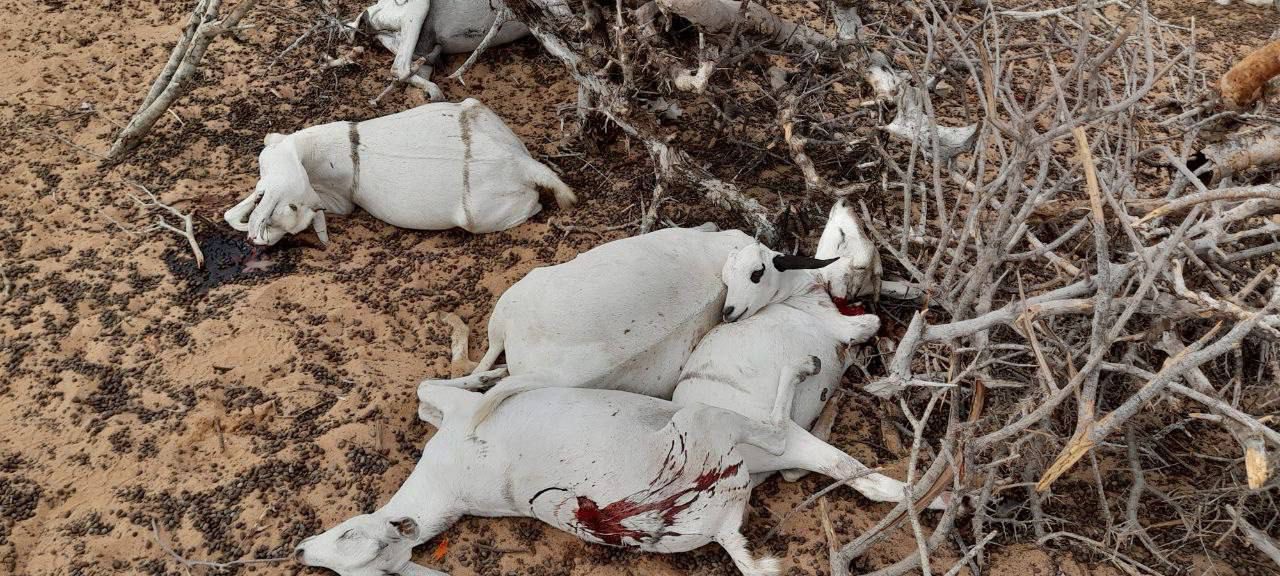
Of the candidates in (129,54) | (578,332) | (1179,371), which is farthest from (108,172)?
(1179,371)

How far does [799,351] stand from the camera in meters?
3.28

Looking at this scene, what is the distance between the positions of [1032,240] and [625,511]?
1.49 meters

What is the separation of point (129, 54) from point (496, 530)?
354cm

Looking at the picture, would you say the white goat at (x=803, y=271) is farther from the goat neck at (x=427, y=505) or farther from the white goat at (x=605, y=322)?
the goat neck at (x=427, y=505)

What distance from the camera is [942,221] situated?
2.97 metres

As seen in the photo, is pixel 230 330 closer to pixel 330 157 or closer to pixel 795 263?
pixel 330 157

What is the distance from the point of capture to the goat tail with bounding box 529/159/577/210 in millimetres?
4082

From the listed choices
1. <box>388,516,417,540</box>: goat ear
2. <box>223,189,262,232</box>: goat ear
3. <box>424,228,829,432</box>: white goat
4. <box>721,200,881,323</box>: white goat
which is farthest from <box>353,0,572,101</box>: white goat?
<box>388,516,417,540</box>: goat ear

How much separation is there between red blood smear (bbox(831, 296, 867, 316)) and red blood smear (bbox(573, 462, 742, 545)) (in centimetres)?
101

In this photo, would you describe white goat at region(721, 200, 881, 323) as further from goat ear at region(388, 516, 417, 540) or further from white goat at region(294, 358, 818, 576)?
goat ear at region(388, 516, 417, 540)

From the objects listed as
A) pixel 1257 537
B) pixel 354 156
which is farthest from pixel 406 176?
pixel 1257 537

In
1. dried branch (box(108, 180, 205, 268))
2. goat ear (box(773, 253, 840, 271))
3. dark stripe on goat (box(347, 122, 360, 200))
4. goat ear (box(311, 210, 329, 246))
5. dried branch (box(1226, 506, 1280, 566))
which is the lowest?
dried branch (box(1226, 506, 1280, 566))

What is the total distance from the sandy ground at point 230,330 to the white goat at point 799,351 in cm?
15

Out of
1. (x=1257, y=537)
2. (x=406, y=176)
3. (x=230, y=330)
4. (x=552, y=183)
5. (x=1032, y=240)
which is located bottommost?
(x=1257, y=537)
